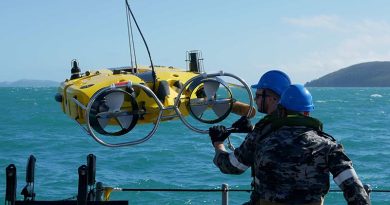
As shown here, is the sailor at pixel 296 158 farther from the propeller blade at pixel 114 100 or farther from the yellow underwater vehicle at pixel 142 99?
the propeller blade at pixel 114 100

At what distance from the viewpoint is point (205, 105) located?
8258 mm

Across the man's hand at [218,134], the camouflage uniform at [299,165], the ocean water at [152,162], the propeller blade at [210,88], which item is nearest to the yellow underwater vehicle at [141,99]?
the propeller blade at [210,88]

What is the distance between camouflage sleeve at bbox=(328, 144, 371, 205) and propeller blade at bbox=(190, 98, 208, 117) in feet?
12.1

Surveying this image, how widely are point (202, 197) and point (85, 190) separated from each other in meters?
15.9

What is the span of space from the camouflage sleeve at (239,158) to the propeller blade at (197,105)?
3046 millimetres

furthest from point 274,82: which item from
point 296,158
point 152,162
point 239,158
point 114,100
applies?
point 152,162

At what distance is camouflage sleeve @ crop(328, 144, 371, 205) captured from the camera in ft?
14.8

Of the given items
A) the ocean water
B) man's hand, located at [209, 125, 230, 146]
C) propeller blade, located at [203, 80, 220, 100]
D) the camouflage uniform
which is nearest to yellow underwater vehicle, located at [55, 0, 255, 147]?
propeller blade, located at [203, 80, 220, 100]

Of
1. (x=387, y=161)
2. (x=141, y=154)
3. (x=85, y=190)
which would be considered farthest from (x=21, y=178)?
(x=85, y=190)

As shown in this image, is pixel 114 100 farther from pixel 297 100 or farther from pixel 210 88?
pixel 297 100

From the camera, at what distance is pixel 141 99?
816cm

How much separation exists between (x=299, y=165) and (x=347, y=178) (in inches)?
13.2

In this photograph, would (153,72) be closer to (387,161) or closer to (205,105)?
(205,105)

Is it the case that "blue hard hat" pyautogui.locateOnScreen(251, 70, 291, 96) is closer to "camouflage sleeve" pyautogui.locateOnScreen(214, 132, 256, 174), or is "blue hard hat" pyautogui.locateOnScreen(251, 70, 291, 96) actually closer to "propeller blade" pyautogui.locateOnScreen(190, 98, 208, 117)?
"camouflage sleeve" pyautogui.locateOnScreen(214, 132, 256, 174)
